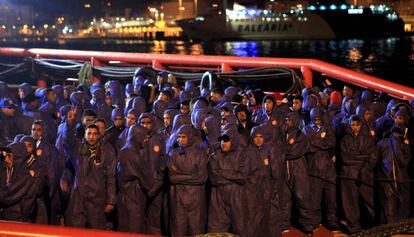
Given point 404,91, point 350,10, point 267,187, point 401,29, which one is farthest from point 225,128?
point 401,29

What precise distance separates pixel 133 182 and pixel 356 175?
121 inches

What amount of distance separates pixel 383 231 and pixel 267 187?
2.65 m

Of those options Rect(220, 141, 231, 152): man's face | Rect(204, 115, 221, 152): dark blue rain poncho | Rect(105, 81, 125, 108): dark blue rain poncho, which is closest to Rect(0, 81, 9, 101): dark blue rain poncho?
Rect(105, 81, 125, 108): dark blue rain poncho

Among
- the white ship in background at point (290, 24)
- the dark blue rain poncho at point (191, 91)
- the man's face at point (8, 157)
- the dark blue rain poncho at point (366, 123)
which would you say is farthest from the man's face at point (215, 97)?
the white ship in background at point (290, 24)

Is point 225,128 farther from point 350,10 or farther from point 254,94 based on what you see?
point 350,10

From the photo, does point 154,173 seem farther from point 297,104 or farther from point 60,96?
point 60,96

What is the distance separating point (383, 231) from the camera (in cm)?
440

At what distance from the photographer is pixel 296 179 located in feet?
25.2

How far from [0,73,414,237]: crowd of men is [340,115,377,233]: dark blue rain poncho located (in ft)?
0.05

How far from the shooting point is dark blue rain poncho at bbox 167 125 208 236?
6.54 m

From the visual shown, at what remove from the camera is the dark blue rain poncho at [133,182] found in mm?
6992

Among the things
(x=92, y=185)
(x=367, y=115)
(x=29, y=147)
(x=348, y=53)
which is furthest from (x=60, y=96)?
(x=348, y=53)

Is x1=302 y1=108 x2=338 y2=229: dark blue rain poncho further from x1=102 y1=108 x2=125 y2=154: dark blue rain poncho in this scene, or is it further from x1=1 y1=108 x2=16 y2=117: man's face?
x1=1 y1=108 x2=16 y2=117: man's face

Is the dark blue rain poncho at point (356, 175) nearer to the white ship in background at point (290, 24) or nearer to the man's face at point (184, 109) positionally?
the man's face at point (184, 109)
